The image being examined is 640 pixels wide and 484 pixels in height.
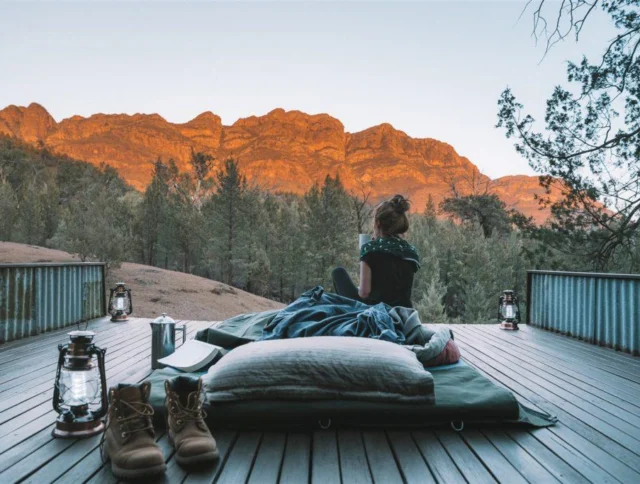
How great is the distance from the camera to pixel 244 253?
22.5 m

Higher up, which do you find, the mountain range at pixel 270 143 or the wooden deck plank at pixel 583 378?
the mountain range at pixel 270 143

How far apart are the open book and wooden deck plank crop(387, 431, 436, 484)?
1.06 m

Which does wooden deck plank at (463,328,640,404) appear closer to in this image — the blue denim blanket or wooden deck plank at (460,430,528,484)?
wooden deck plank at (460,430,528,484)

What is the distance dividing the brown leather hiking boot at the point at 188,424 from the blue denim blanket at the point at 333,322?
843 millimetres

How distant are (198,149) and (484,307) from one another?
65.9 feet

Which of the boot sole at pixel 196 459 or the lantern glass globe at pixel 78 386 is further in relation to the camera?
the lantern glass globe at pixel 78 386

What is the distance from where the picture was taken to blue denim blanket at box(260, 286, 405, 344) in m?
2.44

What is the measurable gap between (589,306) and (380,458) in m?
3.65

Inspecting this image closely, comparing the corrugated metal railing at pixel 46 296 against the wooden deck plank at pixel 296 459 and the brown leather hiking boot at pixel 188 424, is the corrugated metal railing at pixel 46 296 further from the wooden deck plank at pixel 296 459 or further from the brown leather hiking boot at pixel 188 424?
the wooden deck plank at pixel 296 459

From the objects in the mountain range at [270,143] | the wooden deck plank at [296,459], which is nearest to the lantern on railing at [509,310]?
the wooden deck plank at [296,459]

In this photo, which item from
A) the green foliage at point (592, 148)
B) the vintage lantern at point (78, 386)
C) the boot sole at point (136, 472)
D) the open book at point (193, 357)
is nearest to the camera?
the boot sole at point (136, 472)

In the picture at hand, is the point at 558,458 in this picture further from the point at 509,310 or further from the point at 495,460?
the point at 509,310

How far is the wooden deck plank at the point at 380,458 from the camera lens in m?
1.46

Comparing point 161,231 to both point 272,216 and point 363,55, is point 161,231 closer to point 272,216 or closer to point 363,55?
point 272,216
